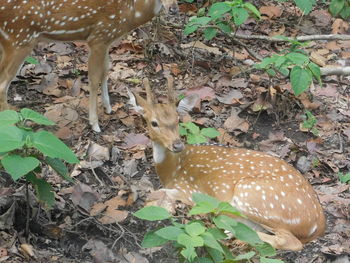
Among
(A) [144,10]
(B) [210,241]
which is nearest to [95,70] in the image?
(A) [144,10]

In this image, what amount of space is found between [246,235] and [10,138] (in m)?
1.65

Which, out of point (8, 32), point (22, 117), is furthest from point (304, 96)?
point (22, 117)

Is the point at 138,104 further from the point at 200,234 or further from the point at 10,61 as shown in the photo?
the point at 200,234

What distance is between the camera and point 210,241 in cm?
441

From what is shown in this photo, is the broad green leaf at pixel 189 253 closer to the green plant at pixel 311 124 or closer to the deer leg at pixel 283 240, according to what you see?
the deer leg at pixel 283 240

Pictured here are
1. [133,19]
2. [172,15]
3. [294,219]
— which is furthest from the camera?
[172,15]

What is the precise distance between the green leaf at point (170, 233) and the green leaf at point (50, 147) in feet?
2.59

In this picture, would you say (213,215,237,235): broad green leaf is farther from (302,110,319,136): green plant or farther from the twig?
the twig

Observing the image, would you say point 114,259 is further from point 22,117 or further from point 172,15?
point 172,15

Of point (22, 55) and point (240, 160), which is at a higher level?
point (22, 55)

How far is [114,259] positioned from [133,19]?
9.87 feet

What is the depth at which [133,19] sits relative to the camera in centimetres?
757

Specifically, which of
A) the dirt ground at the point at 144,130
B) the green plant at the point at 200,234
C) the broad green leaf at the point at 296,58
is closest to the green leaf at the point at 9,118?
the dirt ground at the point at 144,130

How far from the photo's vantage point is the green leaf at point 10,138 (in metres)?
4.53
